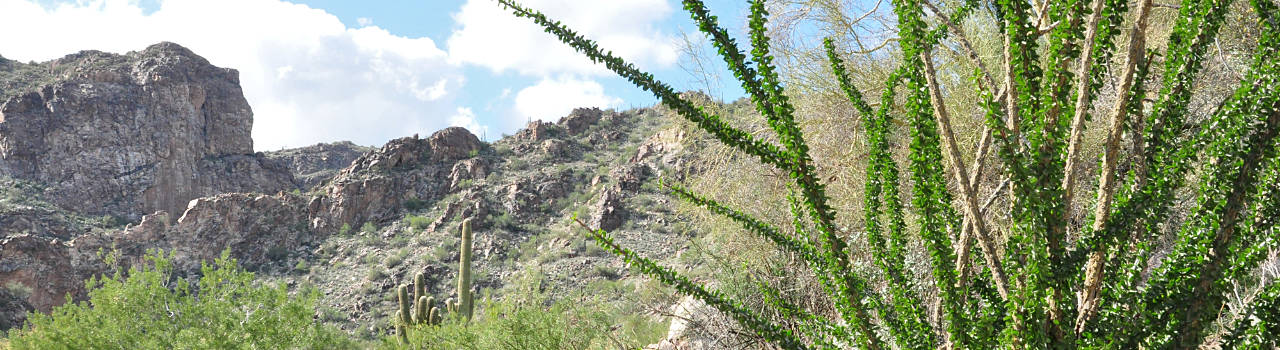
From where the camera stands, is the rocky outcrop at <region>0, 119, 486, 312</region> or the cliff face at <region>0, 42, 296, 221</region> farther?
the cliff face at <region>0, 42, 296, 221</region>

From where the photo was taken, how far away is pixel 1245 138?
5.39 feet

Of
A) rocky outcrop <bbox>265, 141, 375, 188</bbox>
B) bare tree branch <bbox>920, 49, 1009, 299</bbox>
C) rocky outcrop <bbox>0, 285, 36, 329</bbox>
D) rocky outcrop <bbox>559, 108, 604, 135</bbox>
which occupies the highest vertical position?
rocky outcrop <bbox>559, 108, 604, 135</bbox>

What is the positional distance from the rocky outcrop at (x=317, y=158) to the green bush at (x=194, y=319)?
3323 cm

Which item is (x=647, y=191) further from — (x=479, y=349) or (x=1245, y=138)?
(x=1245, y=138)

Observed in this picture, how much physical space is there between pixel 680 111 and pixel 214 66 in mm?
45933

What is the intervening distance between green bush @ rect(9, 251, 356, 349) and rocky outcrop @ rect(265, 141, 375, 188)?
33.2 m

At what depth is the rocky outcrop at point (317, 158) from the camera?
138ft

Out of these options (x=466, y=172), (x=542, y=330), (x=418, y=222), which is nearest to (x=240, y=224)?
(x=418, y=222)

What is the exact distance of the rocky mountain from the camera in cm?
2309

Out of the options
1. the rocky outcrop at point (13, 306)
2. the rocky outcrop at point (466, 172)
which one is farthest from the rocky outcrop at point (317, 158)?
the rocky outcrop at point (13, 306)

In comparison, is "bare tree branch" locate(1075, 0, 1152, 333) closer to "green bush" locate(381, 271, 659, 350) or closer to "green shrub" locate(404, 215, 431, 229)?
"green bush" locate(381, 271, 659, 350)

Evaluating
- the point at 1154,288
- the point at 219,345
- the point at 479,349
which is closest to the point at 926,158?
the point at 1154,288

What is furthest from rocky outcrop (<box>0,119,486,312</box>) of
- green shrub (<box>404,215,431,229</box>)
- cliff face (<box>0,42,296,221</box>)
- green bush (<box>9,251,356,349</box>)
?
green bush (<box>9,251,356,349</box>)

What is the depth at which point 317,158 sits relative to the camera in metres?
45.6
